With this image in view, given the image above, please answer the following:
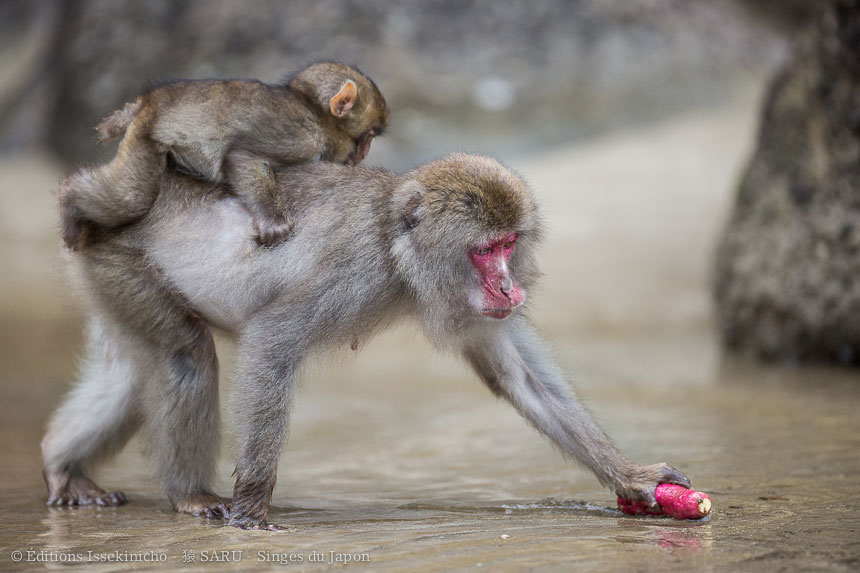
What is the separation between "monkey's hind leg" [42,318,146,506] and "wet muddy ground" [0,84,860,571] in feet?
0.50

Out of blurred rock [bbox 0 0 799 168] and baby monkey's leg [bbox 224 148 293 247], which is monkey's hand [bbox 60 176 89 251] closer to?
baby monkey's leg [bbox 224 148 293 247]

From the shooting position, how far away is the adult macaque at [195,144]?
438 centimetres

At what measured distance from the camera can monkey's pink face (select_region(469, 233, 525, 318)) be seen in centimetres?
419

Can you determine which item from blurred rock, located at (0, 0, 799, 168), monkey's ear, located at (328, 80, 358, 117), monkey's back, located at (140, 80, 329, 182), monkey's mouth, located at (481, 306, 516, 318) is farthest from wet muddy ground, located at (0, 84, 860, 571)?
blurred rock, located at (0, 0, 799, 168)

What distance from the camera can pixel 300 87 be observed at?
202 inches

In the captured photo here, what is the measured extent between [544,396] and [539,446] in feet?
5.02

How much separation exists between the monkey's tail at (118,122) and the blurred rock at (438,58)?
9.30 m

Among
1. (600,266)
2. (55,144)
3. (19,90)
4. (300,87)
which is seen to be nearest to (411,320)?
(300,87)

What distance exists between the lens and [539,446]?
6027 millimetres

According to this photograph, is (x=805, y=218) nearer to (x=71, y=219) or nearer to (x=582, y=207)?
(x=582, y=207)

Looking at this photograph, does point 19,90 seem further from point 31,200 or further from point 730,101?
point 730,101

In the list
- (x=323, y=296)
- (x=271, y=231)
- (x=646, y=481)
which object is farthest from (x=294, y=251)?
(x=646, y=481)

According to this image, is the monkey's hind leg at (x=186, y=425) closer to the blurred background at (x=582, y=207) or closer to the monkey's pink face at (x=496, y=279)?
the blurred background at (x=582, y=207)

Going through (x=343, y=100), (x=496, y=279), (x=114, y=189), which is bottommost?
(x=496, y=279)
